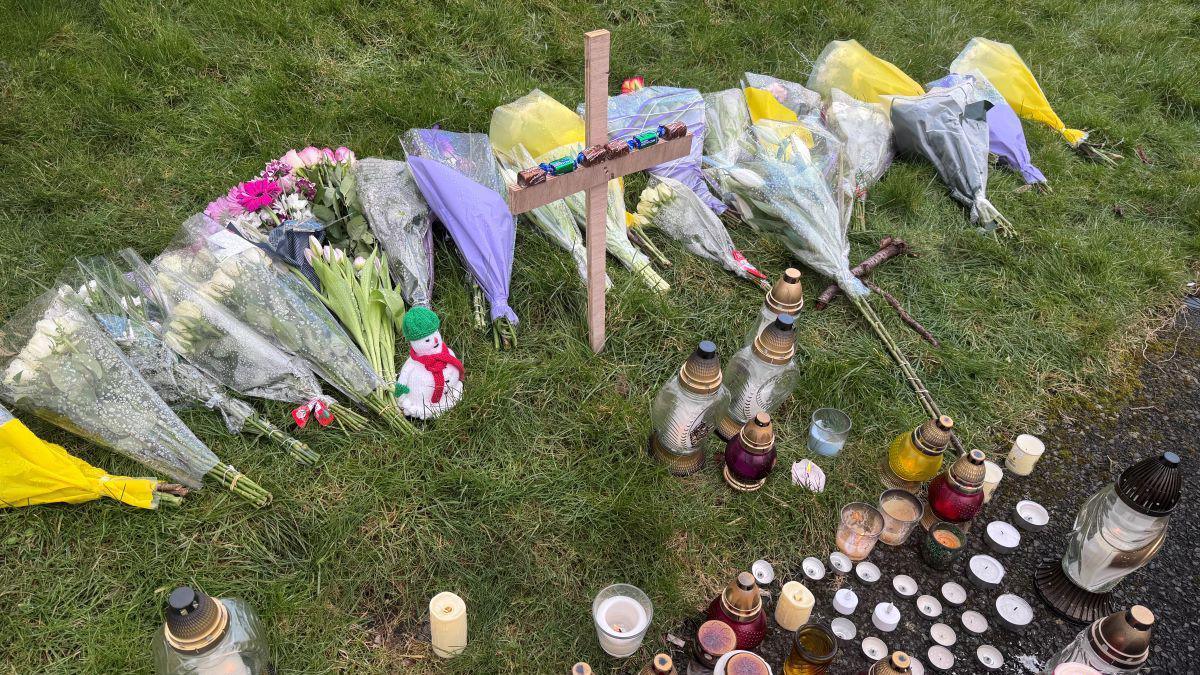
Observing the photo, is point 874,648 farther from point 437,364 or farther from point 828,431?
point 437,364

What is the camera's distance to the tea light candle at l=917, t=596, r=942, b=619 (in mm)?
2383

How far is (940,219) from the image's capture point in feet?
12.8

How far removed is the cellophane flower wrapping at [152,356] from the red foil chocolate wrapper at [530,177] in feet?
3.77

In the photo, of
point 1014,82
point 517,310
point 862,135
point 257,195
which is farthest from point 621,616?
point 1014,82

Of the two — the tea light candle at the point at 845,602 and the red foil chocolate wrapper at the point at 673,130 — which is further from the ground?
the red foil chocolate wrapper at the point at 673,130

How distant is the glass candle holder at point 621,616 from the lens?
2.08 meters

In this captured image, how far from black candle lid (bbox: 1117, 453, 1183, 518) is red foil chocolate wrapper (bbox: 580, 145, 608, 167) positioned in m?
1.73

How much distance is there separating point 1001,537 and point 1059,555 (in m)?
0.20

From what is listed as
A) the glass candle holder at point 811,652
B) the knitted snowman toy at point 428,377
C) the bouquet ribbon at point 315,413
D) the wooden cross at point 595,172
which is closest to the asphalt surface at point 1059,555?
the glass candle holder at point 811,652

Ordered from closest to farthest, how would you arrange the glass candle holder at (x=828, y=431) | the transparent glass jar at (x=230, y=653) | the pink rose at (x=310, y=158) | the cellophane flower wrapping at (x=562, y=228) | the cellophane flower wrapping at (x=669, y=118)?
the transparent glass jar at (x=230, y=653)
the glass candle holder at (x=828, y=431)
the pink rose at (x=310, y=158)
the cellophane flower wrapping at (x=562, y=228)
the cellophane flower wrapping at (x=669, y=118)

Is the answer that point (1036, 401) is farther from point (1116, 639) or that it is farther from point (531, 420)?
point (531, 420)

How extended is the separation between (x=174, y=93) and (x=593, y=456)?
273 centimetres

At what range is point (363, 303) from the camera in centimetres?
277

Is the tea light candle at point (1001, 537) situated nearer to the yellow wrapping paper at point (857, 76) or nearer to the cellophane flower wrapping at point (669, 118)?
the cellophane flower wrapping at point (669, 118)
